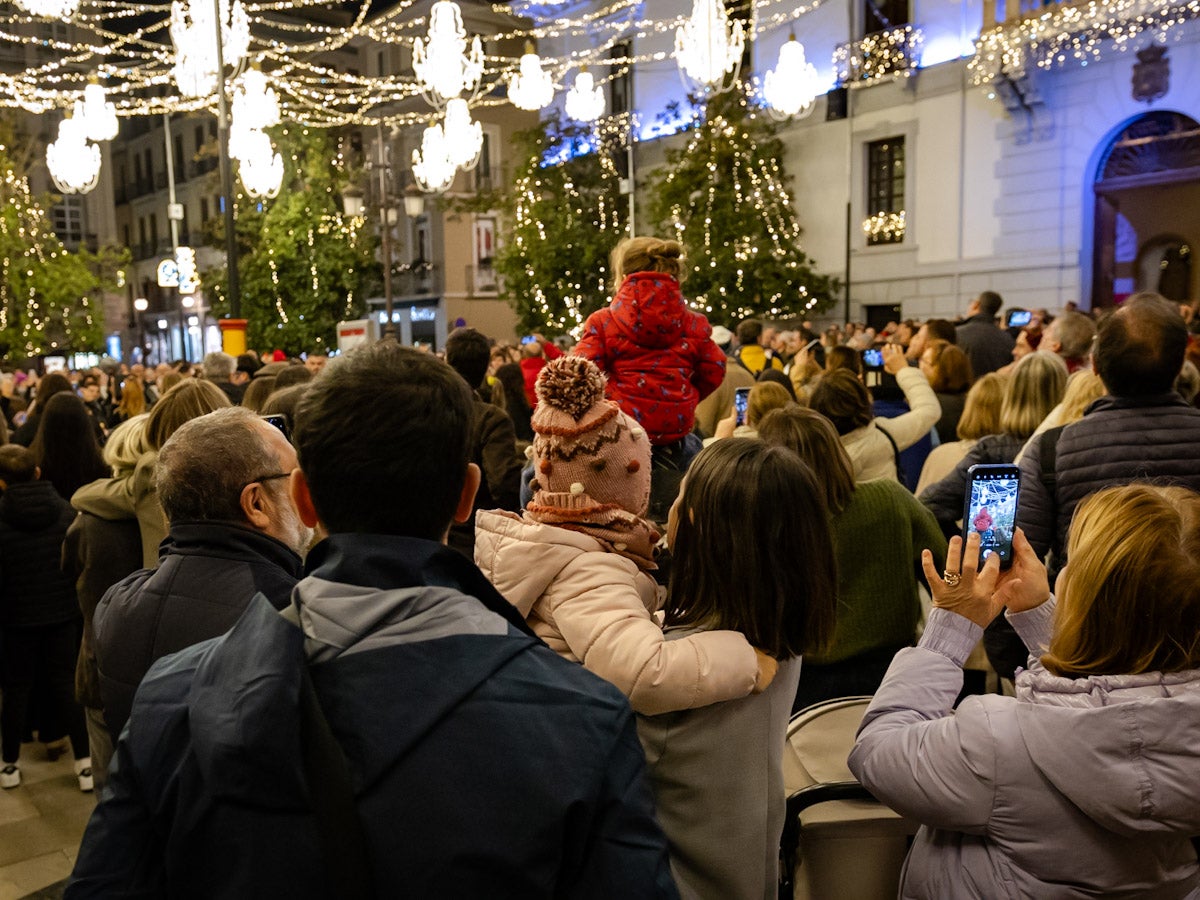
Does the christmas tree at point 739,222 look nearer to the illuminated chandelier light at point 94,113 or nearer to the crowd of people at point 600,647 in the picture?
the illuminated chandelier light at point 94,113

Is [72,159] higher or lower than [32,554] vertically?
higher

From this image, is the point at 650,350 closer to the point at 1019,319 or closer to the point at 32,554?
the point at 32,554

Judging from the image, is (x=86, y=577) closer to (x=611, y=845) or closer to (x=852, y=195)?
(x=611, y=845)

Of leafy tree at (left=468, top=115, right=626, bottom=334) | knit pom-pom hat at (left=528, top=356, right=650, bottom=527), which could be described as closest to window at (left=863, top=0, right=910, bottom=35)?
leafy tree at (left=468, top=115, right=626, bottom=334)

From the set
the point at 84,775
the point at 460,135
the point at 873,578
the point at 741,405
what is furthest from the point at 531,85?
the point at 873,578

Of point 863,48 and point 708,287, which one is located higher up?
point 863,48

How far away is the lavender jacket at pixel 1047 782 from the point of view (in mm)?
1658

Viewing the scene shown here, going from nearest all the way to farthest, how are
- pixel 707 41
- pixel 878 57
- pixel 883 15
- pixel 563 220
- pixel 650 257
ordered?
pixel 650 257 < pixel 707 41 < pixel 878 57 < pixel 883 15 < pixel 563 220

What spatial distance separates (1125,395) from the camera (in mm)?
3455

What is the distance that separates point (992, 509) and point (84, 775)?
4756 millimetres

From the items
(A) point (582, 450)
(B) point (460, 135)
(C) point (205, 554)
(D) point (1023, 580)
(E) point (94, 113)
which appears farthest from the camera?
(B) point (460, 135)

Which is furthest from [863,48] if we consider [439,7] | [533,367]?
[533,367]

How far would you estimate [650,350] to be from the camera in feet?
13.8

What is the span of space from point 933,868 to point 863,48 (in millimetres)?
20797
